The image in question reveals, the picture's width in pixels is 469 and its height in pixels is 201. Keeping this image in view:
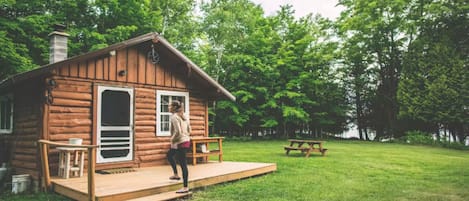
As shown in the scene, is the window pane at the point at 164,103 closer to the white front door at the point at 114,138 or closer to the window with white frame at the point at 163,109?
the window with white frame at the point at 163,109

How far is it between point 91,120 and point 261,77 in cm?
1821

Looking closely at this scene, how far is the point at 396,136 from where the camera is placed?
25.8 meters

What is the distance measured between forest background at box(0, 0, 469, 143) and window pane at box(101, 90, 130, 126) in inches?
298

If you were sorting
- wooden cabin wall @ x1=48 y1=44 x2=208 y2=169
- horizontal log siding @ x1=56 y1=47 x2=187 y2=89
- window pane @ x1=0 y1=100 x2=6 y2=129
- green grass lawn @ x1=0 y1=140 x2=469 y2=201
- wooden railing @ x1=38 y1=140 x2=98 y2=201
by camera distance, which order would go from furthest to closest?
window pane @ x1=0 y1=100 x2=6 y2=129 → horizontal log siding @ x1=56 y1=47 x2=187 y2=89 → wooden cabin wall @ x1=48 y1=44 x2=208 y2=169 → green grass lawn @ x1=0 y1=140 x2=469 y2=201 → wooden railing @ x1=38 y1=140 x2=98 y2=201

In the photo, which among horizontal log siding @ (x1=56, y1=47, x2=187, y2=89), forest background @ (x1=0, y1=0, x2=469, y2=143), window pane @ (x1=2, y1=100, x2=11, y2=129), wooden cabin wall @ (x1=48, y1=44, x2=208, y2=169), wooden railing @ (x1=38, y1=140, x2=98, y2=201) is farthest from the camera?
forest background @ (x1=0, y1=0, x2=469, y2=143)

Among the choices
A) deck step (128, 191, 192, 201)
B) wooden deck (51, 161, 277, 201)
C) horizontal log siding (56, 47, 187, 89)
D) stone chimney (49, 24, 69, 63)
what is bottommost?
deck step (128, 191, 192, 201)

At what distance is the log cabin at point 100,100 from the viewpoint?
7.70 metres

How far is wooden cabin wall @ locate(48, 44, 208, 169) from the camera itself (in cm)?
783

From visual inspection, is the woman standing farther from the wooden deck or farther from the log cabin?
the log cabin

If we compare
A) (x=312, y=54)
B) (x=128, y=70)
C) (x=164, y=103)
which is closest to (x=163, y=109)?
(x=164, y=103)

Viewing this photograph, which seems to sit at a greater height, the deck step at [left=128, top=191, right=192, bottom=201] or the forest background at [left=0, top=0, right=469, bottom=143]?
the forest background at [left=0, top=0, right=469, bottom=143]

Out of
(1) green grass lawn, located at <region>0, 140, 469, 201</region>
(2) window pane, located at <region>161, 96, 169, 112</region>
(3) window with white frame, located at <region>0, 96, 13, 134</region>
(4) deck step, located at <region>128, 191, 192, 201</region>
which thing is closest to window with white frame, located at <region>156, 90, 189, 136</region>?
(2) window pane, located at <region>161, 96, 169, 112</region>

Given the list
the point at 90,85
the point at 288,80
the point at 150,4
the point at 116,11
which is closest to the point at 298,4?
the point at 288,80

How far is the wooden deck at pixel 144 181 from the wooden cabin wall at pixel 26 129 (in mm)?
1159
